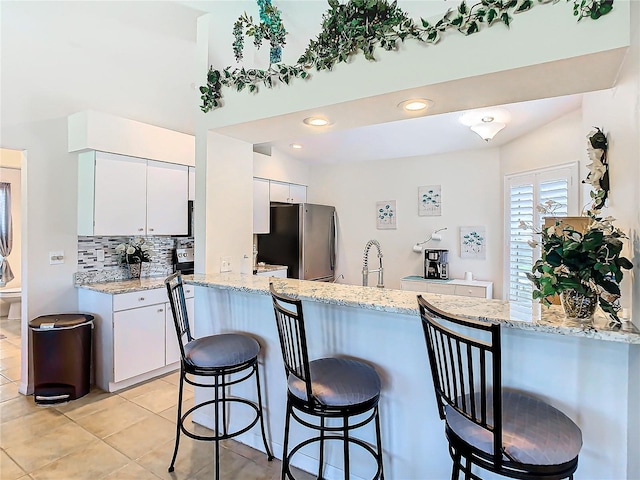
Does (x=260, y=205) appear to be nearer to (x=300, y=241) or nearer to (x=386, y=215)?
(x=300, y=241)

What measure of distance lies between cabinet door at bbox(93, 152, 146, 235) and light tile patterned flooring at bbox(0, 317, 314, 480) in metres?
1.46

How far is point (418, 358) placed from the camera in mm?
1790

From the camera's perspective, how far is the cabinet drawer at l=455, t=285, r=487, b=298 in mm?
3938

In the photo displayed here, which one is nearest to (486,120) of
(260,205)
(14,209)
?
(260,205)

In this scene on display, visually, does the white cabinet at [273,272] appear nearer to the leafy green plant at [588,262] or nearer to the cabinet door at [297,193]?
the cabinet door at [297,193]

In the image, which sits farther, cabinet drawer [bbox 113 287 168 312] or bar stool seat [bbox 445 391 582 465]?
cabinet drawer [bbox 113 287 168 312]

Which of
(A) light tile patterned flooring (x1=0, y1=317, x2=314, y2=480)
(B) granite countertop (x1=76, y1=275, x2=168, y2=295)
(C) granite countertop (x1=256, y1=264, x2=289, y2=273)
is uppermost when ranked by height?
(C) granite countertop (x1=256, y1=264, x2=289, y2=273)

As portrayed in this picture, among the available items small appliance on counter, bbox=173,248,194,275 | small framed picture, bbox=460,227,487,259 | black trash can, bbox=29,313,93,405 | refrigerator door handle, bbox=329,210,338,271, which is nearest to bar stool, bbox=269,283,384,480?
black trash can, bbox=29,313,93,405

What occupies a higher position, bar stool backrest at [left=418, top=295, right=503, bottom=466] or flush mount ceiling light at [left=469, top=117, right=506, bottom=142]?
flush mount ceiling light at [left=469, top=117, right=506, bottom=142]

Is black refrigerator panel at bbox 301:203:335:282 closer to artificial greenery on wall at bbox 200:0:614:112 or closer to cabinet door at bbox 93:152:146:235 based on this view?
cabinet door at bbox 93:152:146:235

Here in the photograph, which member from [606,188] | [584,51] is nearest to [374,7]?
[584,51]

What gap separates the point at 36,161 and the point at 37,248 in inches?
29.2

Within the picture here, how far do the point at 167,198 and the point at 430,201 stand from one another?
121 inches

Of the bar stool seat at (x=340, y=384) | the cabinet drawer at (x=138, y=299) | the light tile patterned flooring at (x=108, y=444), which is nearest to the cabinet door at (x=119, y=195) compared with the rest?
the cabinet drawer at (x=138, y=299)
